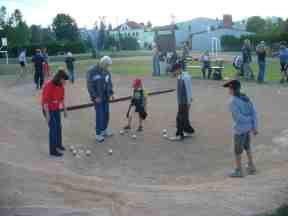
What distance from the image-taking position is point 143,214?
6379mm

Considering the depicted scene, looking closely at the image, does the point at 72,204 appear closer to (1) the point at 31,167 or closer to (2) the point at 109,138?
(1) the point at 31,167

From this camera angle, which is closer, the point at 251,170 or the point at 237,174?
the point at 237,174

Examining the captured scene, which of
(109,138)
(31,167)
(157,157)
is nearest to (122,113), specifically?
(109,138)

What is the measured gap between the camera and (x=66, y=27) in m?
78.8

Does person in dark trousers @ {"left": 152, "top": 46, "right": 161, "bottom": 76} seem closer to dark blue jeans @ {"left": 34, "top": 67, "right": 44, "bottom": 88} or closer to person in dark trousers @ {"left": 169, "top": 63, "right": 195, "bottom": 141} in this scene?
dark blue jeans @ {"left": 34, "top": 67, "right": 44, "bottom": 88}

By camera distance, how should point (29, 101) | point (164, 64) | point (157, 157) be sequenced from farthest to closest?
point (164, 64) → point (29, 101) → point (157, 157)

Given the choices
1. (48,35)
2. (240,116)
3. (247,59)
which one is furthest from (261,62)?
(48,35)

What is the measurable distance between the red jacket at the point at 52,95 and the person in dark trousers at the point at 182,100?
9.93ft

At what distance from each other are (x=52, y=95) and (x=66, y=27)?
69840mm

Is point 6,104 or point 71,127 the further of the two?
point 6,104

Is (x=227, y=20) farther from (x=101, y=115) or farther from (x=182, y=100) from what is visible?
(x=101, y=115)

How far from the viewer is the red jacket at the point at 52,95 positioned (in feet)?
34.7

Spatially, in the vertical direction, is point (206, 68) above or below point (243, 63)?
below

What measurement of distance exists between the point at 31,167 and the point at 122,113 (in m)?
7.20
